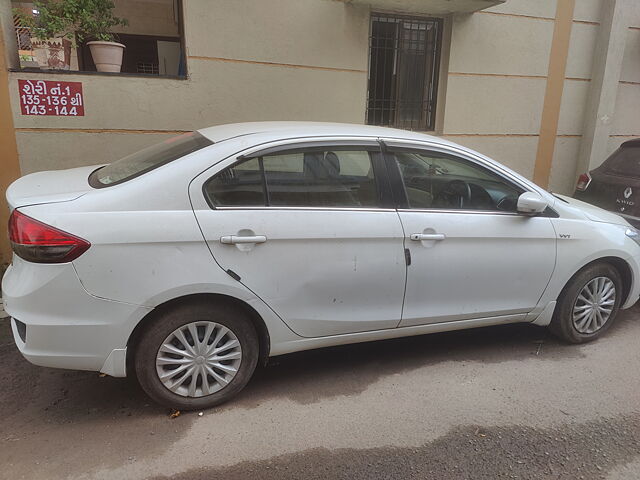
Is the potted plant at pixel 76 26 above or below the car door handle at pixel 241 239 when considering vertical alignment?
above

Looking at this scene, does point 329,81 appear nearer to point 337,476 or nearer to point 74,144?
point 74,144

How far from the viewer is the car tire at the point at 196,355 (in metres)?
2.70

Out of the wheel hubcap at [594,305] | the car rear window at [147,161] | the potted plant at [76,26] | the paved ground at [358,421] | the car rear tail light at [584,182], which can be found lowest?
the paved ground at [358,421]

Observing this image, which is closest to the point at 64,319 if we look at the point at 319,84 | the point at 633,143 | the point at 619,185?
the point at 319,84

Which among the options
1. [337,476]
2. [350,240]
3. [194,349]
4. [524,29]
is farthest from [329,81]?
[337,476]

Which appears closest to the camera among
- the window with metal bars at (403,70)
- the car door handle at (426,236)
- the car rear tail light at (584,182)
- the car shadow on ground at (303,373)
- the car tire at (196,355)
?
the car tire at (196,355)

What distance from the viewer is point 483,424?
286cm

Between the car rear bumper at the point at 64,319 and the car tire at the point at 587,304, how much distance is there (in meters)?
3.03

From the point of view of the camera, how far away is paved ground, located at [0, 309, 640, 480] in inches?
98.2

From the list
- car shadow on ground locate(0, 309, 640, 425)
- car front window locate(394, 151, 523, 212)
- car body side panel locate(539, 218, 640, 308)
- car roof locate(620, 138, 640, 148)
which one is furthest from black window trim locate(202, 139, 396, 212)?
car roof locate(620, 138, 640, 148)

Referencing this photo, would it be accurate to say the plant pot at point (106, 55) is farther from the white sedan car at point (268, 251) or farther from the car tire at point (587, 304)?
the car tire at point (587, 304)

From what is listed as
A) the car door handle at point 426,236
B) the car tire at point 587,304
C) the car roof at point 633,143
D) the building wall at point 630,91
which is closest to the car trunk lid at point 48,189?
the car door handle at point 426,236

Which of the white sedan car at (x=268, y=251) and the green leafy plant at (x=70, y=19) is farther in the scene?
the green leafy plant at (x=70, y=19)

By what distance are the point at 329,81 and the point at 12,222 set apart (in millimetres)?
4434
